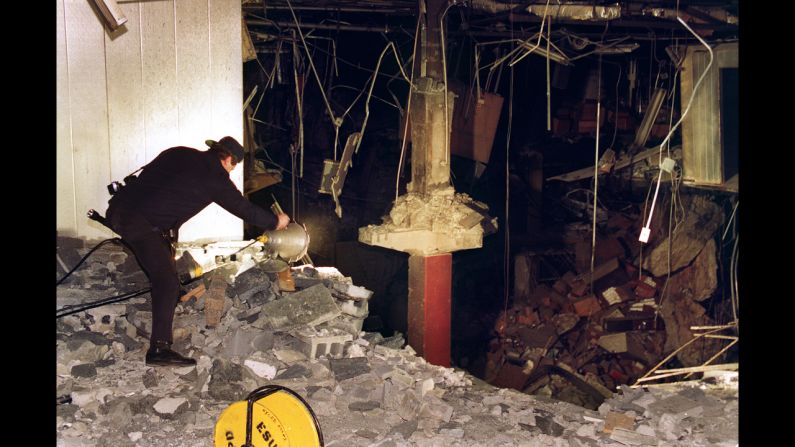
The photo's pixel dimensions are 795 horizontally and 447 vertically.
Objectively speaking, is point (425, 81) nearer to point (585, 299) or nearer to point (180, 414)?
point (180, 414)

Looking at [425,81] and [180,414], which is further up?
[425,81]

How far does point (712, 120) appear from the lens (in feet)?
42.4

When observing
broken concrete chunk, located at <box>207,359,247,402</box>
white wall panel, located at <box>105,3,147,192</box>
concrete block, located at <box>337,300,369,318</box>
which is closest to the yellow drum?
broken concrete chunk, located at <box>207,359,247,402</box>

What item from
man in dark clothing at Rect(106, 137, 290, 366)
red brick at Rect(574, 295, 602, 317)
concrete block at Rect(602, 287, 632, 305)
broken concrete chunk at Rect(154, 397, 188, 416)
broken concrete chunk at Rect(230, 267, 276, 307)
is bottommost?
red brick at Rect(574, 295, 602, 317)

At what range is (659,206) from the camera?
594 inches

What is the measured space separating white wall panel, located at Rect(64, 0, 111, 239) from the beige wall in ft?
0.03

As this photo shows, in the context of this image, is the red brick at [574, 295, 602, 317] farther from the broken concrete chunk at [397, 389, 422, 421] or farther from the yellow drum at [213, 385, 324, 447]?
the yellow drum at [213, 385, 324, 447]

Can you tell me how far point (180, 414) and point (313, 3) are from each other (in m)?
5.89

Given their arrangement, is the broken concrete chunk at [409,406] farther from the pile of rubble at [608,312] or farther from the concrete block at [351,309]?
the pile of rubble at [608,312]

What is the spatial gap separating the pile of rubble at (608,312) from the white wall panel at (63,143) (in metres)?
8.56

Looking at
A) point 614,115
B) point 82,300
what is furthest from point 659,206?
point 82,300

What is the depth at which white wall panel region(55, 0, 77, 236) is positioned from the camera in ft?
26.9

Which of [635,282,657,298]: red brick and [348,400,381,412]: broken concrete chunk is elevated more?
[348,400,381,412]: broken concrete chunk

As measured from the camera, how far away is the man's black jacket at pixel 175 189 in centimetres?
660
